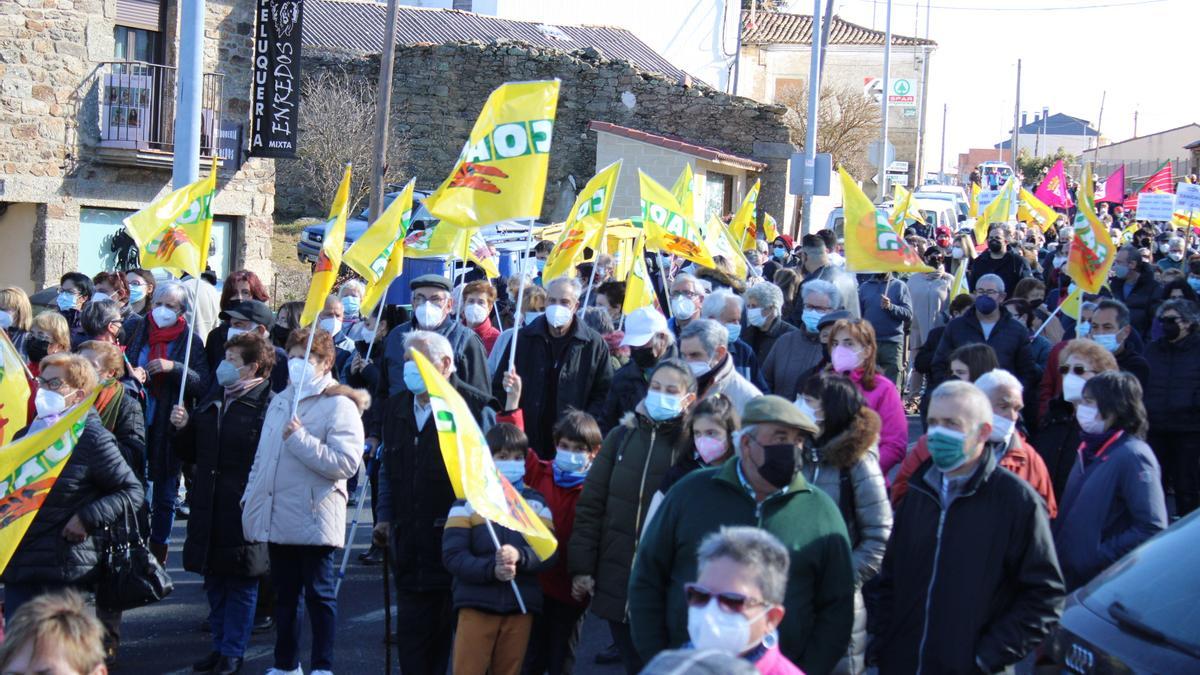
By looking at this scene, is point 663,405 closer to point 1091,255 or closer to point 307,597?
point 307,597

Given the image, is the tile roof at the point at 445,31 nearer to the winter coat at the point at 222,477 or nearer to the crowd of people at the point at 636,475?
the crowd of people at the point at 636,475

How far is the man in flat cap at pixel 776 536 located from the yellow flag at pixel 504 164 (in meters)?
3.10

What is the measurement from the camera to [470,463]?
514cm

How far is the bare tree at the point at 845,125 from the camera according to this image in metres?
45.0

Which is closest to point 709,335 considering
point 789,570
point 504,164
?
point 504,164

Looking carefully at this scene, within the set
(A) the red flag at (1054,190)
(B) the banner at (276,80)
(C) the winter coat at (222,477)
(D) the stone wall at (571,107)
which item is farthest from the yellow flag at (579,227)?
(D) the stone wall at (571,107)

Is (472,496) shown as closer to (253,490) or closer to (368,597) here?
(253,490)

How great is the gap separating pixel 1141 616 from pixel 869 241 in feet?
20.9

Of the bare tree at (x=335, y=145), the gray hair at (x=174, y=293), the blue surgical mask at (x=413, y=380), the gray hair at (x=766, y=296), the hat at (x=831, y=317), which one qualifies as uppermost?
the bare tree at (x=335, y=145)

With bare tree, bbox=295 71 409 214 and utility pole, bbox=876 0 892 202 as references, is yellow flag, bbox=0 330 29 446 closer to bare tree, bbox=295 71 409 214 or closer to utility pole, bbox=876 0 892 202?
utility pole, bbox=876 0 892 202

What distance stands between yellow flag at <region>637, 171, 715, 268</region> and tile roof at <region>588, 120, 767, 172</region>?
1839 cm

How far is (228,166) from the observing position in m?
20.3

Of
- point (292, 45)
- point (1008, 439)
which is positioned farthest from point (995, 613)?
point (292, 45)

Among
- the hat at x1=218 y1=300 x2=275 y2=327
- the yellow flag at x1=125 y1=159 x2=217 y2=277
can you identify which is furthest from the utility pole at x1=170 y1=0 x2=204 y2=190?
the hat at x1=218 y1=300 x2=275 y2=327
